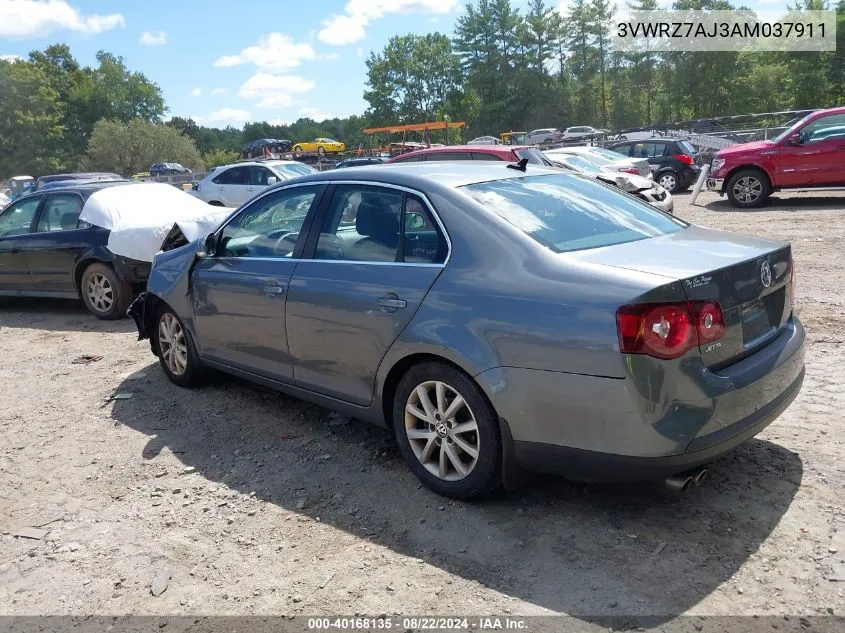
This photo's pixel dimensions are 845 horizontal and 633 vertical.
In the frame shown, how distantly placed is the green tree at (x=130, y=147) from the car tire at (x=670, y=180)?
191ft

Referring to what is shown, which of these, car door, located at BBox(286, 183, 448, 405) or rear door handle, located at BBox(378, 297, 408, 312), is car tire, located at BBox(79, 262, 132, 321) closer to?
car door, located at BBox(286, 183, 448, 405)

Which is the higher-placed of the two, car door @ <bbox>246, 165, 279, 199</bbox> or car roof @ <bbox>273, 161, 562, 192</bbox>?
car door @ <bbox>246, 165, 279, 199</bbox>

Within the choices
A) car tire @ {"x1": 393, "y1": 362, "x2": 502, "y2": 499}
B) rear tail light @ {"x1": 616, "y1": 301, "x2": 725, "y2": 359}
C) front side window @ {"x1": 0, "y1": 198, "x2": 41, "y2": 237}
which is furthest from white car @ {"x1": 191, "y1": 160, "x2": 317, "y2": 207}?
rear tail light @ {"x1": 616, "y1": 301, "x2": 725, "y2": 359}

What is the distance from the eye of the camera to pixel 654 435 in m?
2.87

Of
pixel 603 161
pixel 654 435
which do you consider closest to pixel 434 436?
pixel 654 435

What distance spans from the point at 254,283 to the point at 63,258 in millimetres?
5271

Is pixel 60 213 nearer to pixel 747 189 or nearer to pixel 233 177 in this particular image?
pixel 233 177

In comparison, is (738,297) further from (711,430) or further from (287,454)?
(287,454)

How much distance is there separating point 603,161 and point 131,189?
11485 millimetres

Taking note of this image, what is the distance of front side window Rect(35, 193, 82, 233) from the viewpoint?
28.6 ft

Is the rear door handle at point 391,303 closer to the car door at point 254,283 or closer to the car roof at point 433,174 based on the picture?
the car roof at point 433,174

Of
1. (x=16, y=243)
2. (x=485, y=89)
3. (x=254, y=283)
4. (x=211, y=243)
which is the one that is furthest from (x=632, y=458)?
(x=485, y=89)

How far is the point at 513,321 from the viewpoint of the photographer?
10.3ft

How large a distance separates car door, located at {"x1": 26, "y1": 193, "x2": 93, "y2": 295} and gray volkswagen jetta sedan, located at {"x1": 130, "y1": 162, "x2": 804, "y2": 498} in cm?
477
